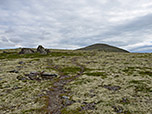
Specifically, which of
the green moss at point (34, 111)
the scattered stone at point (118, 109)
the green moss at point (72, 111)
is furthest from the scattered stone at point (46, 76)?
the scattered stone at point (118, 109)

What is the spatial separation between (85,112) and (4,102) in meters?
15.8

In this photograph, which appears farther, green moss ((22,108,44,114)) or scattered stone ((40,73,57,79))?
scattered stone ((40,73,57,79))

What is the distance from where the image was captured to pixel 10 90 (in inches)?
1041

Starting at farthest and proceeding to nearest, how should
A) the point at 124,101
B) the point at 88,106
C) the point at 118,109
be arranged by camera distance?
the point at 124,101 < the point at 88,106 < the point at 118,109

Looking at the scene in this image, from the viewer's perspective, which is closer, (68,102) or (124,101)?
(124,101)

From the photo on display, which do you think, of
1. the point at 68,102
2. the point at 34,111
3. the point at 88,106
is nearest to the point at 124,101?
the point at 88,106

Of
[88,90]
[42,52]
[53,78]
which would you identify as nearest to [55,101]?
[88,90]

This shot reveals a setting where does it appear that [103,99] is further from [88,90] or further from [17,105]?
[17,105]

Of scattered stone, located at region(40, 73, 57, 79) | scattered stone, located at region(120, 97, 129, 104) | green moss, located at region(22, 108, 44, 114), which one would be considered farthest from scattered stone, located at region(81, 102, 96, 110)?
scattered stone, located at region(40, 73, 57, 79)

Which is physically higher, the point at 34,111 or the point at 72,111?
the point at 72,111

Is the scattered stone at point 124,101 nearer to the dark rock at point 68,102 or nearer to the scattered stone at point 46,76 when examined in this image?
the dark rock at point 68,102

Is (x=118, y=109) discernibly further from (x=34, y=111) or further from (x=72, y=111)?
(x=34, y=111)

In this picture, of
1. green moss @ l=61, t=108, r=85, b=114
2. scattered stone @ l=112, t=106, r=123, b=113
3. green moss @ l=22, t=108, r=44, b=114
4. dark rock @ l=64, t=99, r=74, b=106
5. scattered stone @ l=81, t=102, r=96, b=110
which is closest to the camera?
scattered stone @ l=112, t=106, r=123, b=113

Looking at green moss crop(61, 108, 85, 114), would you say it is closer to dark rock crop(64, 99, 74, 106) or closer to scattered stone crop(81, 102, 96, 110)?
scattered stone crop(81, 102, 96, 110)
